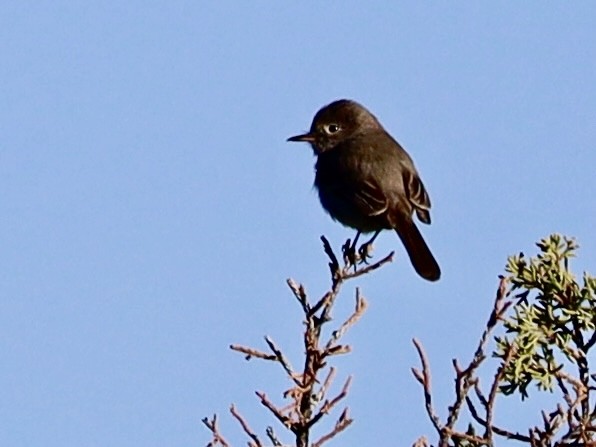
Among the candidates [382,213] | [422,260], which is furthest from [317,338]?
[382,213]

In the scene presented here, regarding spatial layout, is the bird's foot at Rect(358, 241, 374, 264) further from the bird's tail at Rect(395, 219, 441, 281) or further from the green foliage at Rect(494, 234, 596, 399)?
the green foliage at Rect(494, 234, 596, 399)

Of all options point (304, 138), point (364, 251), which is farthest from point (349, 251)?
point (304, 138)

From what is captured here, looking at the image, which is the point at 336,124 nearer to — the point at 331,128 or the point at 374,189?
the point at 331,128

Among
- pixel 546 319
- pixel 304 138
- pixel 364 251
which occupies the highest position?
pixel 304 138

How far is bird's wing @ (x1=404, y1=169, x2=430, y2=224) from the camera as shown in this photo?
764 cm

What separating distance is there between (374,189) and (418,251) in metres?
0.86

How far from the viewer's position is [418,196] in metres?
7.68

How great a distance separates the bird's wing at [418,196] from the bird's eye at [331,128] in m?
1.23

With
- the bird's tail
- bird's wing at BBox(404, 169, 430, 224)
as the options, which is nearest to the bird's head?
bird's wing at BBox(404, 169, 430, 224)

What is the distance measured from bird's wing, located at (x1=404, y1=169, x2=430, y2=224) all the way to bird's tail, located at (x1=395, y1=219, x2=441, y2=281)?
0.55 ft

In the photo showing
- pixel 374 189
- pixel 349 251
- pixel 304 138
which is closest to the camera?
pixel 349 251

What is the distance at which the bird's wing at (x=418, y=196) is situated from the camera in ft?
25.1

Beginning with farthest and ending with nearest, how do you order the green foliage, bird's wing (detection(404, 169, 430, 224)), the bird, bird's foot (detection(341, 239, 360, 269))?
bird's wing (detection(404, 169, 430, 224)) < the bird < bird's foot (detection(341, 239, 360, 269)) < the green foliage

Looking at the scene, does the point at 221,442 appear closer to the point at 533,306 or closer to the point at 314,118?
the point at 533,306
